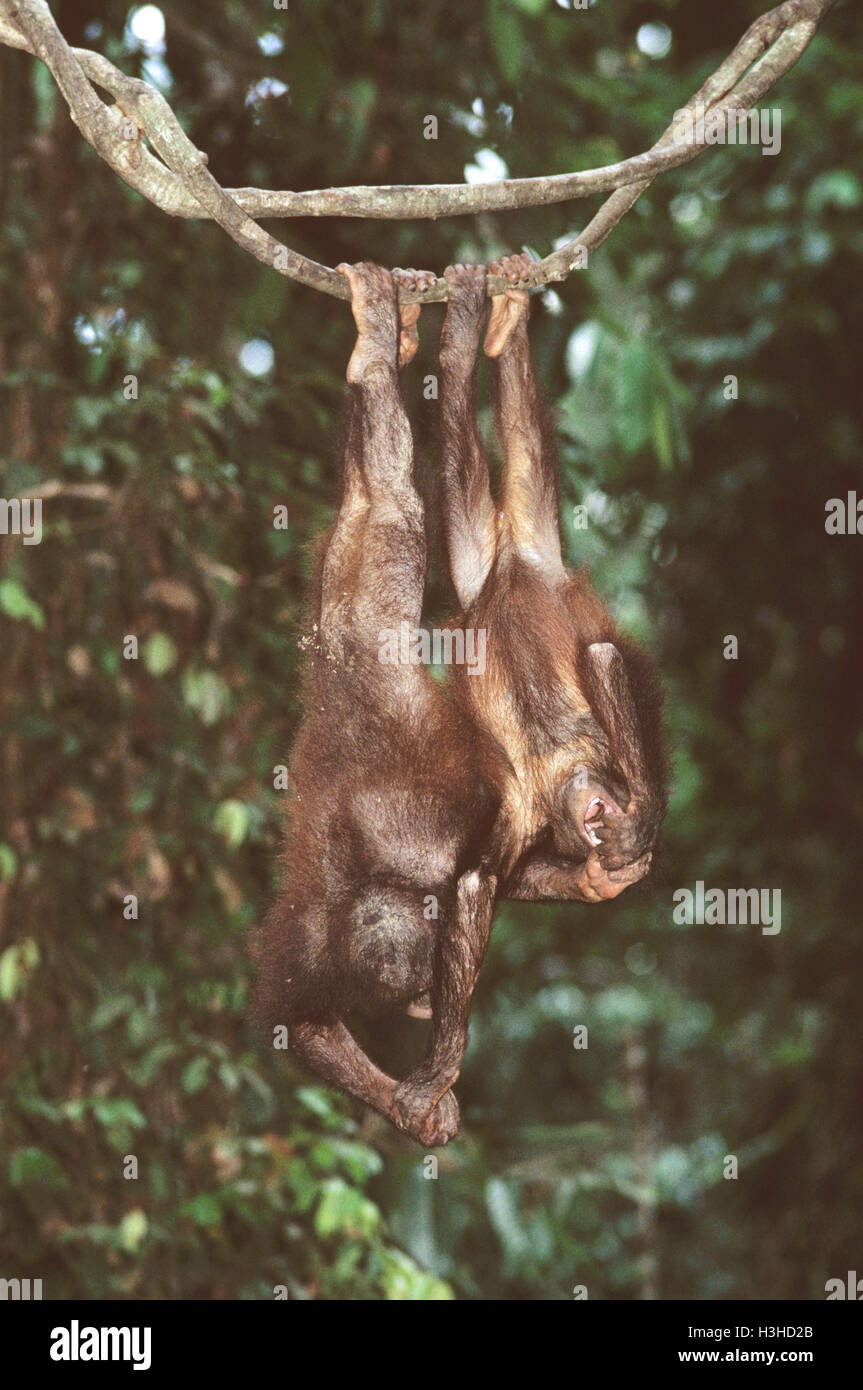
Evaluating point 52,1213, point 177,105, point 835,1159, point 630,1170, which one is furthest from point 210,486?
point 630,1170

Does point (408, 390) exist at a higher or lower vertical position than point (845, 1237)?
higher

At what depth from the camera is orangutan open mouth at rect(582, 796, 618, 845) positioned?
2869 mm

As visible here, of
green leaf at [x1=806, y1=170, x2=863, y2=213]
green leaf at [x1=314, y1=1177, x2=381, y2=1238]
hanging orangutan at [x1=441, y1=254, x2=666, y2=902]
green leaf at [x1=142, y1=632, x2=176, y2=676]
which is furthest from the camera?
green leaf at [x1=806, y1=170, x2=863, y2=213]

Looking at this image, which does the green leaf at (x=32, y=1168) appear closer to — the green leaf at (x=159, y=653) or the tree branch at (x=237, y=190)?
the green leaf at (x=159, y=653)

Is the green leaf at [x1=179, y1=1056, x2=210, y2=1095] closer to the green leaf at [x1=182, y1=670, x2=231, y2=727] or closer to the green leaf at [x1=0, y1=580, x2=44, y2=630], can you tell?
the green leaf at [x1=182, y1=670, x2=231, y2=727]

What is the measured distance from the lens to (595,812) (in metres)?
2.88

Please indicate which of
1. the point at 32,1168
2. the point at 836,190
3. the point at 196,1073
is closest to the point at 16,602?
the point at 196,1073

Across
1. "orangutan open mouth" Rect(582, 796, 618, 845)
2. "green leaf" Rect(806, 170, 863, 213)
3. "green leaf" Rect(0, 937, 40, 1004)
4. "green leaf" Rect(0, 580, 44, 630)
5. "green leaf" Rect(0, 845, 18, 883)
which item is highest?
"green leaf" Rect(806, 170, 863, 213)

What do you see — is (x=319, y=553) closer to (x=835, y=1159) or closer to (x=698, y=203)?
(x=835, y=1159)

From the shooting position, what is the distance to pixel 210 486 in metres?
4.25

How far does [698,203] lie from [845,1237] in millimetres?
5404

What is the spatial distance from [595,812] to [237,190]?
1.27 meters

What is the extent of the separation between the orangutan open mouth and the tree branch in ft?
3.13

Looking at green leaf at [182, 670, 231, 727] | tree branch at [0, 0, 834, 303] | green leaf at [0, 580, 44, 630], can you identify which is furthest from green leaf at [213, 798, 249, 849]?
tree branch at [0, 0, 834, 303]
